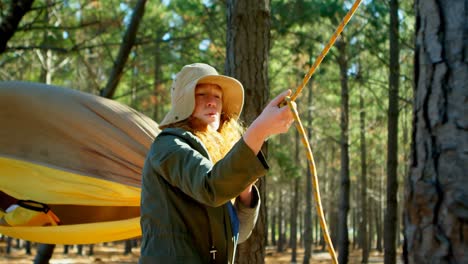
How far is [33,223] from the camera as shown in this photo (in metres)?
3.63

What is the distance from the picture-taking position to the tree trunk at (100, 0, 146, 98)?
6.28 metres

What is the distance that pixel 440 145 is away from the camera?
130cm

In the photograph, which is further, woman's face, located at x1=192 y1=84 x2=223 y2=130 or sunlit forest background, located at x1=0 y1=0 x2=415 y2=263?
sunlit forest background, located at x1=0 y1=0 x2=415 y2=263

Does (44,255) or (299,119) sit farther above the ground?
(299,119)

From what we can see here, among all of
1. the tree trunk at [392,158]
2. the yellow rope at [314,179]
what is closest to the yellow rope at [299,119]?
the yellow rope at [314,179]

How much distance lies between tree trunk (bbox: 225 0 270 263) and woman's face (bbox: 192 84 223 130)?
1.74m

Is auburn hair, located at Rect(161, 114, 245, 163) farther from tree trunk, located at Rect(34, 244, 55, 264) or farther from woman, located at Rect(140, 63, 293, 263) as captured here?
tree trunk, located at Rect(34, 244, 55, 264)

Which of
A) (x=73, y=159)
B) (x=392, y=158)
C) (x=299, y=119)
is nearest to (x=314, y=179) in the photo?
(x=299, y=119)

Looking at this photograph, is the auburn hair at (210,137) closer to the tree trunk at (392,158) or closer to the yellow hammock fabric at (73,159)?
the yellow hammock fabric at (73,159)

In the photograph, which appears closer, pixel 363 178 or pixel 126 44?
pixel 126 44

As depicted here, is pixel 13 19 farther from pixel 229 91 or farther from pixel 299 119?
pixel 299 119

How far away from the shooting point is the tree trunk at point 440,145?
1240 millimetres

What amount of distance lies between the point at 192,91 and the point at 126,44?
4757 mm

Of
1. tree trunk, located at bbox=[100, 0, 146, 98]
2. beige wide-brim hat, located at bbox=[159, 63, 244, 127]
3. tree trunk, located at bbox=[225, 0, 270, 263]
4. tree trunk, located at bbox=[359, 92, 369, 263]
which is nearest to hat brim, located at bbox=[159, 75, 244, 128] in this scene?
beige wide-brim hat, located at bbox=[159, 63, 244, 127]
